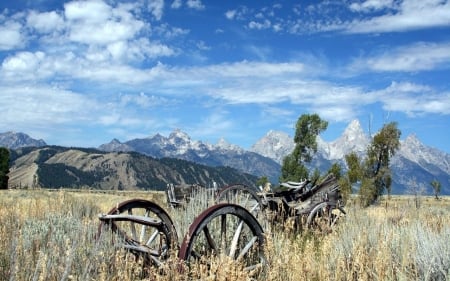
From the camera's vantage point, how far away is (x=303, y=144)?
45.5 metres

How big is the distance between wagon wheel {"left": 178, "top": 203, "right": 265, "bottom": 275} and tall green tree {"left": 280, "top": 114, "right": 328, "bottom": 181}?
36.4 m

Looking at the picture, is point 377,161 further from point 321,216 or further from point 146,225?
point 146,225

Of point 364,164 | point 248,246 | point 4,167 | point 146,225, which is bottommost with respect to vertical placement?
point 248,246

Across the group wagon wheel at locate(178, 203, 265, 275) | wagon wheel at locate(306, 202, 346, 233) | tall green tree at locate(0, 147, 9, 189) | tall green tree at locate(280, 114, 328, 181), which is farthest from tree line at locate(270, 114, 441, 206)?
tall green tree at locate(0, 147, 9, 189)

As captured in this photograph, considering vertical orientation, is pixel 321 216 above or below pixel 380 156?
below

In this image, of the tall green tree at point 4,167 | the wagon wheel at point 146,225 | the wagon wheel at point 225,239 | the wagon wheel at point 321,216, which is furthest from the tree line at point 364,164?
the tall green tree at point 4,167

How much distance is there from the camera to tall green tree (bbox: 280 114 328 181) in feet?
145

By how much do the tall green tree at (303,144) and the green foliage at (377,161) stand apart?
4.30 metres

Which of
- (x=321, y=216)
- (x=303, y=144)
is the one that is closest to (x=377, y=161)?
(x=303, y=144)

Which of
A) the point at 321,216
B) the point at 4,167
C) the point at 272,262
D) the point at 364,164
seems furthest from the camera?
the point at 4,167

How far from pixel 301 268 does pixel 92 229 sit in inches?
122

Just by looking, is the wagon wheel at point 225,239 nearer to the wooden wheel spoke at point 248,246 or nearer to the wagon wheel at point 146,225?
the wooden wheel spoke at point 248,246

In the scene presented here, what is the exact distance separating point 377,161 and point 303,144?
7.26 meters

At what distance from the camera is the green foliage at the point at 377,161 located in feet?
136
